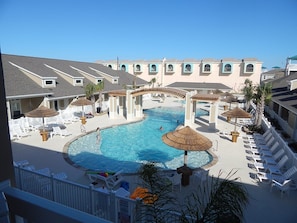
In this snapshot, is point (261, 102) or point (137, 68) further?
point (137, 68)

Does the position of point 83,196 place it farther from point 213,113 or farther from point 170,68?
point 170,68

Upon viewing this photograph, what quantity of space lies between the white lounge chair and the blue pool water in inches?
78.2

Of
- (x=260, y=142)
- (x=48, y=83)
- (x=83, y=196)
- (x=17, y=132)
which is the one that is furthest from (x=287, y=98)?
(x=48, y=83)

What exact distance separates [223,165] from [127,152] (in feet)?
22.0

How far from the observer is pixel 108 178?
971 centimetres

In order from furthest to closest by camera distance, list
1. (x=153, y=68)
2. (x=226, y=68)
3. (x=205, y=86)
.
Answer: (x=153, y=68) < (x=226, y=68) < (x=205, y=86)

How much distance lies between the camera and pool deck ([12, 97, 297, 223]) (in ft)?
25.8

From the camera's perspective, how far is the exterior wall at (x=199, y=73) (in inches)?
1853

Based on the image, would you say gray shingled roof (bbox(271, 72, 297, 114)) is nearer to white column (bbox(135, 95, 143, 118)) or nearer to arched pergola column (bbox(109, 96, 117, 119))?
white column (bbox(135, 95, 143, 118))

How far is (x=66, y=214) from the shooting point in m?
1.44

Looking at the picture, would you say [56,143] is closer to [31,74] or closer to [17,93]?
[17,93]

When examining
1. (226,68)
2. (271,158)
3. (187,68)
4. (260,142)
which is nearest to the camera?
(271,158)

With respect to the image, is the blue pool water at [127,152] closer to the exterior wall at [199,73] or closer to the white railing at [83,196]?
the white railing at [83,196]

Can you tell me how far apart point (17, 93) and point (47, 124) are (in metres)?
3.81
